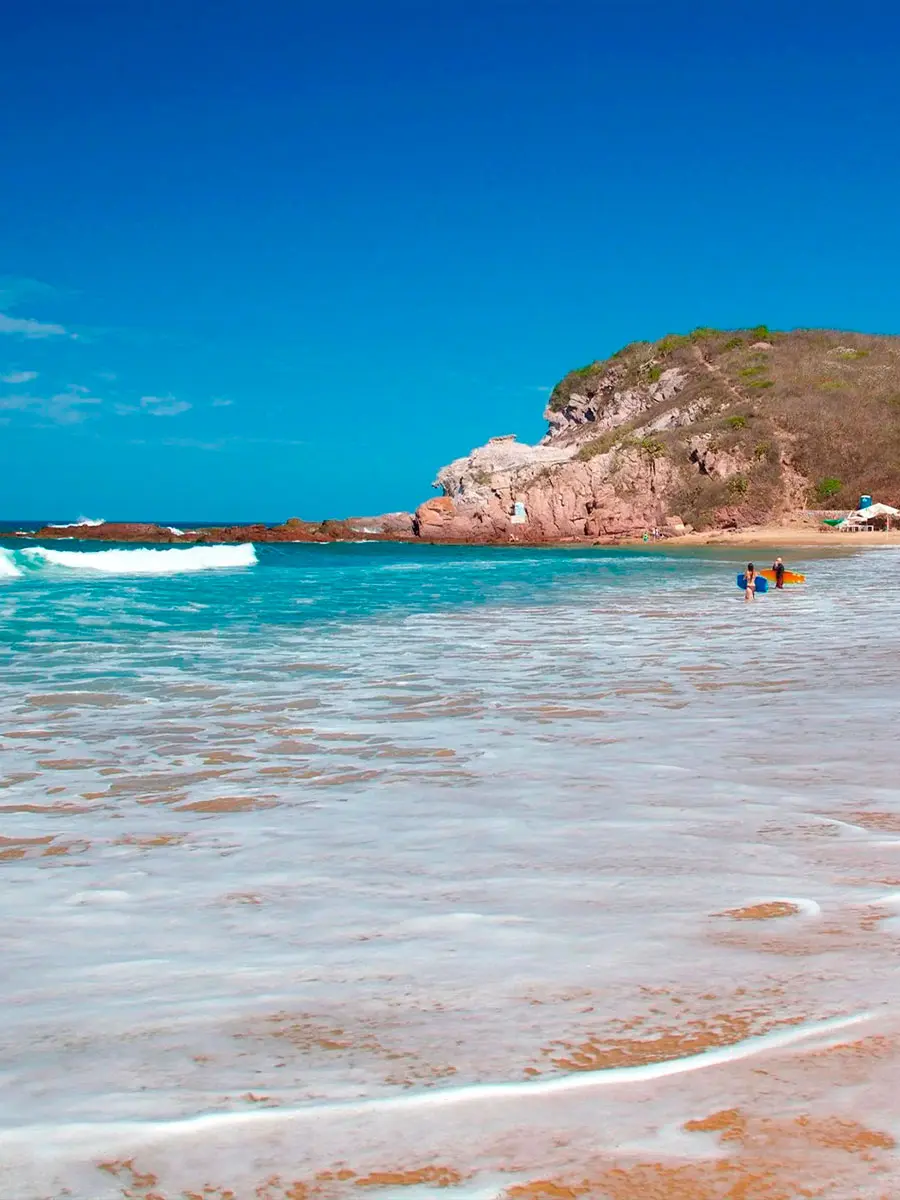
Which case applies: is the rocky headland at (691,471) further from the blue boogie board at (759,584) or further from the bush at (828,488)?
the blue boogie board at (759,584)

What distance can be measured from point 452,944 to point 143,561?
1723 inches

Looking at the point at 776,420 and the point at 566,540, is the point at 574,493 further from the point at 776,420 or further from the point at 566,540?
the point at 776,420

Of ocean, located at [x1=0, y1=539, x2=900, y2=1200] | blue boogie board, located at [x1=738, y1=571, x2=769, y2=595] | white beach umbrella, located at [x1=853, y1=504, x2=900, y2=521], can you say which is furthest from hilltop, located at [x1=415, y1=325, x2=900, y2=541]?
ocean, located at [x1=0, y1=539, x2=900, y2=1200]

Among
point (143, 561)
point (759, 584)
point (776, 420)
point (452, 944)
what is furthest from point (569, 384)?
point (452, 944)

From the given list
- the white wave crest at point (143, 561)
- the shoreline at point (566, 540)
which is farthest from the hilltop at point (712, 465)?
the white wave crest at point (143, 561)

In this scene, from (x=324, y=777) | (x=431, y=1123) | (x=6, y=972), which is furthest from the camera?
(x=324, y=777)

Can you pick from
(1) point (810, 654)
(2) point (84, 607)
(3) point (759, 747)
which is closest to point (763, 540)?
(2) point (84, 607)

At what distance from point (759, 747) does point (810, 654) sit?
537 cm

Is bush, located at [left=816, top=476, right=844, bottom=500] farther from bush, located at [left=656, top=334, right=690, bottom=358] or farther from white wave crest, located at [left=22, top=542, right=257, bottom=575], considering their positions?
white wave crest, located at [left=22, top=542, right=257, bottom=575]

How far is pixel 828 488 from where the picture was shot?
75.8 metres

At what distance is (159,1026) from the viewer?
2838 mm

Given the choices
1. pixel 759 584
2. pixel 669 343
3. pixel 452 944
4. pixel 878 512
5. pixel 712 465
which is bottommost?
pixel 452 944

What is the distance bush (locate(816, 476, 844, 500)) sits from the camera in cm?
7551

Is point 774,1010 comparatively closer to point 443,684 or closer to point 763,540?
point 443,684
